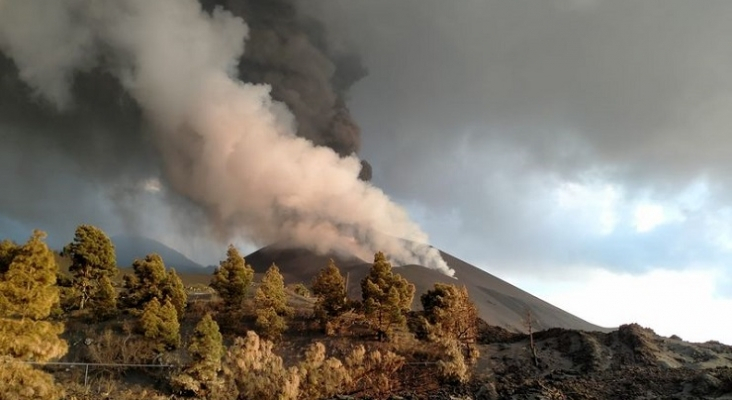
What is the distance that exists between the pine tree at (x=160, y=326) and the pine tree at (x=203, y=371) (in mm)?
8360

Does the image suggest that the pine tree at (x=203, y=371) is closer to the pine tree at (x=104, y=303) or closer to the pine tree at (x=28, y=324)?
the pine tree at (x=28, y=324)

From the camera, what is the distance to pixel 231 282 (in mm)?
45312

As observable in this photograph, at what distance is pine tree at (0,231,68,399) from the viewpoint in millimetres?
18703

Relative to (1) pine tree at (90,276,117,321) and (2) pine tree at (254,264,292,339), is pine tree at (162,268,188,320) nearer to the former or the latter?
(1) pine tree at (90,276,117,321)

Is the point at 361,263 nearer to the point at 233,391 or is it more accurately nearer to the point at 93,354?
the point at 93,354

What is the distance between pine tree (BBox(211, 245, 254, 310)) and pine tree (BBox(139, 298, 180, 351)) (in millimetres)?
7819

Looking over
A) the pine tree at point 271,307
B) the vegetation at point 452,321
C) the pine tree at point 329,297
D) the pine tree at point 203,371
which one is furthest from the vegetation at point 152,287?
the vegetation at point 452,321

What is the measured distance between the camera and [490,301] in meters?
107

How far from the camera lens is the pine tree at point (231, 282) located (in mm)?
44969

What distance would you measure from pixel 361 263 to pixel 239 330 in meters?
80.8

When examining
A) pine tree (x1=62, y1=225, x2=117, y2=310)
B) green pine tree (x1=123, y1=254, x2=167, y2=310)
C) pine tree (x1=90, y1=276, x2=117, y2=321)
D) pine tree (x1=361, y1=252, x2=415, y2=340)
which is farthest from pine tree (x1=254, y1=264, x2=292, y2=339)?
pine tree (x1=62, y1=225, x2=117, y2=310)

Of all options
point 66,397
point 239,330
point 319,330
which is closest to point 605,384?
point 66,397

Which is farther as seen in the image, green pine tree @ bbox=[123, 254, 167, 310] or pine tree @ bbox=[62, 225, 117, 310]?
pine tree @ bbox=[62, 225, 117, 310]

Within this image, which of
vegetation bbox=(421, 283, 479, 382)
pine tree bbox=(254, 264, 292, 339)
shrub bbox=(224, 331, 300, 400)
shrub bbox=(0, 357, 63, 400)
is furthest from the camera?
pine tree bbox=(254, 264, 292, 339)
